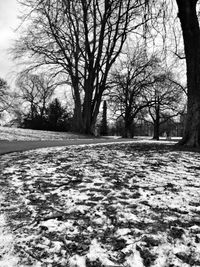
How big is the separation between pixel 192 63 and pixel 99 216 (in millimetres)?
7385

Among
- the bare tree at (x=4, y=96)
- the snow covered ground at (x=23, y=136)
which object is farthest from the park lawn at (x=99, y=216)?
the bare tree at (x=4, y=96)

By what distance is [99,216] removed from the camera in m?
2.85

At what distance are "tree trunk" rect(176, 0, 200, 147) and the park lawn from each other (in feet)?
12.4

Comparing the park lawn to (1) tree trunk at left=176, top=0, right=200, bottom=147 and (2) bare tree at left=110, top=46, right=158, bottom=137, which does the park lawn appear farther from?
(2) bare tree at left=110, top=46, right=158, bottom=137

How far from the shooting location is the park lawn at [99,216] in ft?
7.08

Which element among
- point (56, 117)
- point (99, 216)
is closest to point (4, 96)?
point (56, 117)

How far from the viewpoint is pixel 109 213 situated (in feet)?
9.58

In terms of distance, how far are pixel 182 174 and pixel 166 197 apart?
1.33 meters

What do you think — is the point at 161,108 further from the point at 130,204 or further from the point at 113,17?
the point at 130,204

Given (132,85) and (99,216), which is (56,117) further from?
(99,216)

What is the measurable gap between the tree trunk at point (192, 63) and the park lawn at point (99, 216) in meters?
3.78

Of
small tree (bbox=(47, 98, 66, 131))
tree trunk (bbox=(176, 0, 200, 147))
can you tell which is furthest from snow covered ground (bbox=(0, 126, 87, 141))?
small tree (bbox=(47, 98, 66, 131))

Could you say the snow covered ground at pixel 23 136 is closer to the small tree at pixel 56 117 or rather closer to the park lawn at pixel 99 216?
the park lawn at pixel 99 216

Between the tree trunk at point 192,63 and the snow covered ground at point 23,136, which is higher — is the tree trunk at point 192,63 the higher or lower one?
the higher one
